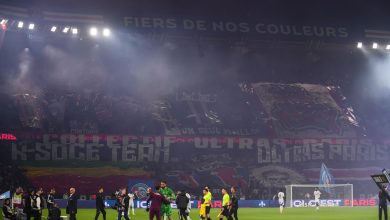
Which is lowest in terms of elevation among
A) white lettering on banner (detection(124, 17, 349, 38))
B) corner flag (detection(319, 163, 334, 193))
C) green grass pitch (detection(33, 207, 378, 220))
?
green grass pitch (detection(33, 207, 378, 220))

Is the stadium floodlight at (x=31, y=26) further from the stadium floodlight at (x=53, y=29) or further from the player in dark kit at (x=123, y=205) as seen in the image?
the player in dark kit at (x=123, y=205)

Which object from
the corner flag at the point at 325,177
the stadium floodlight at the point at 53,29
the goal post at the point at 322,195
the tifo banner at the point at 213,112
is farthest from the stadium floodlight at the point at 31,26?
the corner flag at the point at 325,177

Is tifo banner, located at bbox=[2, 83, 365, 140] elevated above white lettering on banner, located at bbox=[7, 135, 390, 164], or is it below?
above

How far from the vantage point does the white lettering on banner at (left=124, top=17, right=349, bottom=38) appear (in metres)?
61.2

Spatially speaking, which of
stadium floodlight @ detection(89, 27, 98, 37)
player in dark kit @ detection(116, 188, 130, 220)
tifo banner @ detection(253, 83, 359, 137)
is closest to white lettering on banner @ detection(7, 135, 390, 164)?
tifo banner @ detection(253, 83, 359, 137)

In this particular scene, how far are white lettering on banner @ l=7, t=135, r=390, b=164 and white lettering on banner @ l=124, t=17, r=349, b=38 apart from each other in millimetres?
12390

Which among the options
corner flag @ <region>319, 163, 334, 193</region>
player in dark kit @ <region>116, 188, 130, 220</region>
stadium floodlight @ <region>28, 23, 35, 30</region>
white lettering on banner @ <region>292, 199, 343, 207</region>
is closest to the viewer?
player in dark kit @ <region>116, 188, 130, 220</region>

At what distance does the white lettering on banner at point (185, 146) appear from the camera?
56594mm

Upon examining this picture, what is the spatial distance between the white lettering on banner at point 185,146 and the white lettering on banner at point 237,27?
40.7 ft

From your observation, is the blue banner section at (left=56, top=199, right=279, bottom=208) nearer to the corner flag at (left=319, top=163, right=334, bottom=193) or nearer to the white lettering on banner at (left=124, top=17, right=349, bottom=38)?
the corner flag at (left=319, top=163, right=334, bottom=193)

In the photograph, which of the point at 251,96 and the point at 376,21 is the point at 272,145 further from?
the point at 376,21

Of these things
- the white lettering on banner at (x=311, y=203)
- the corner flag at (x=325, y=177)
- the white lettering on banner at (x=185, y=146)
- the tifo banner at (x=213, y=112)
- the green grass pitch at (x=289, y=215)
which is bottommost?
the white lettering on banner at (x=311, y=203)

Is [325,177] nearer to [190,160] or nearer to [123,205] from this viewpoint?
[190,160]

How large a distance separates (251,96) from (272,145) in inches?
319
